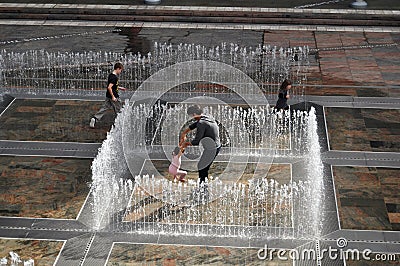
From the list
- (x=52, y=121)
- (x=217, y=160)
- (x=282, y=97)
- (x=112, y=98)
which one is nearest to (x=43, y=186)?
(x=112, y=98)

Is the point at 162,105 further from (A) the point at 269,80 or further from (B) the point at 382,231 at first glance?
(B) the point at 382,231

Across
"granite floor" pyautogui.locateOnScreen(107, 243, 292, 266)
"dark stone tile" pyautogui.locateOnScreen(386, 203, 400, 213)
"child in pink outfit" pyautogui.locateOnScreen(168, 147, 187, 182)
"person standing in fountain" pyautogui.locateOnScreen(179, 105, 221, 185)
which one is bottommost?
"granite floor" pyautogui.locateOnScreen(107, 243, 292, 266)

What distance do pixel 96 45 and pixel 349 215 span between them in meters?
10.1

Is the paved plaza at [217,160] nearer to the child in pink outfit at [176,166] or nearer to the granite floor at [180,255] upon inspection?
the granite floor at [180,255]

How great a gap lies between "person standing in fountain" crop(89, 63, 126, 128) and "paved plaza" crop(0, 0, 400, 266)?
30cm

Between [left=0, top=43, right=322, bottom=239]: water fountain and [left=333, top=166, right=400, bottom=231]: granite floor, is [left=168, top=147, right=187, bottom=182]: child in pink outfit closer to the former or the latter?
[left=0, top=43, right=322, bottom=239]: water fountain

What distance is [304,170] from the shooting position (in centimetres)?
1346

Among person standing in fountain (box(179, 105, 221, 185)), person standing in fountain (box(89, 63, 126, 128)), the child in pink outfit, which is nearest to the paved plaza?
person standing in fountain (box(89, 63, 126, 128))

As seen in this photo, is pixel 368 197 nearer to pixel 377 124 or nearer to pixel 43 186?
pixel 377 124

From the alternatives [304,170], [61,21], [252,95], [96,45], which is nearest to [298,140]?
[304,170]

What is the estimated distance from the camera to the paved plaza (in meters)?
11.3

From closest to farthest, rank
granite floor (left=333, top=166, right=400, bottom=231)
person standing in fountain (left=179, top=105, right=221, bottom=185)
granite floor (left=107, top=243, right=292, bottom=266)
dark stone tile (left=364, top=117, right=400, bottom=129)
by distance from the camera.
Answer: granite floor (left=107, top=243, right=292, bottom=266) < granite floor (left=333, top=166, right=400, bottom=231) < person standing in fountain (left=179, top=105, right=221, bottom=185) < dark stone tile (left=364, top=117, right=400, bottom=129)

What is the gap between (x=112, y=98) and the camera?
14.9m

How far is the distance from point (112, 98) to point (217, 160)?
99.4 inches
